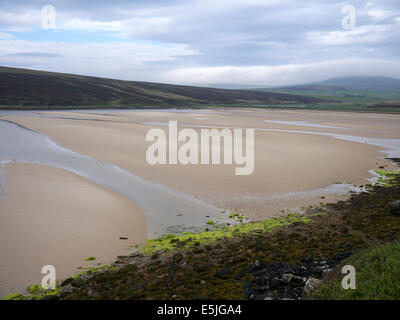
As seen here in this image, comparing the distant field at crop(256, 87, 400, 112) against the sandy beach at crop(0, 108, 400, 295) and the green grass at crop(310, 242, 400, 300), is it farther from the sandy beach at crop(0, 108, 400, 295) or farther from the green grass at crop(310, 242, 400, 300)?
the green grass at crop(310, 242, 400, 300)

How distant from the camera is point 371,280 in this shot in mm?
4078

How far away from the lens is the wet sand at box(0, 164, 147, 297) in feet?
19.7

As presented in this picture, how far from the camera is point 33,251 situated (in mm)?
6426

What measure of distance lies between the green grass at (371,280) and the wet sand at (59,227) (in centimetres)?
409

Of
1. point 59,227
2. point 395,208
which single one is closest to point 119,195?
point 59,227

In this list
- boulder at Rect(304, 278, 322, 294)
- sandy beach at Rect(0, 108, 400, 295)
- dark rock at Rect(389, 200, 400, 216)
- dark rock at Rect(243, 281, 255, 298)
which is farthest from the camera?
dark rock at Rect(389, 200, 400, 216)

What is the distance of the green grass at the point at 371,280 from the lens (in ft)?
12.6

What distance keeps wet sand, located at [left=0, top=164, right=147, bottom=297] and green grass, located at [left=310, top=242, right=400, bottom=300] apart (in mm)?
4088

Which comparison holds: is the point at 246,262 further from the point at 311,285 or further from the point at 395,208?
the point at 395,208

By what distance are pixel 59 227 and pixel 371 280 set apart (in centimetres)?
649

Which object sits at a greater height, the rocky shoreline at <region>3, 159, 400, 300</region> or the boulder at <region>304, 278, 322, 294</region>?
the boulder at <region>304, 278, 322, 294</region>

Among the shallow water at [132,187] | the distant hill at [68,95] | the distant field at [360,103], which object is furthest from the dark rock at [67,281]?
the distant field at [360,103]

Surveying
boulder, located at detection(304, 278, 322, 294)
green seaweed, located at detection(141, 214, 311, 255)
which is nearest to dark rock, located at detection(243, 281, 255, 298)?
boulder, located at detection(304, 278, 322, 294)
